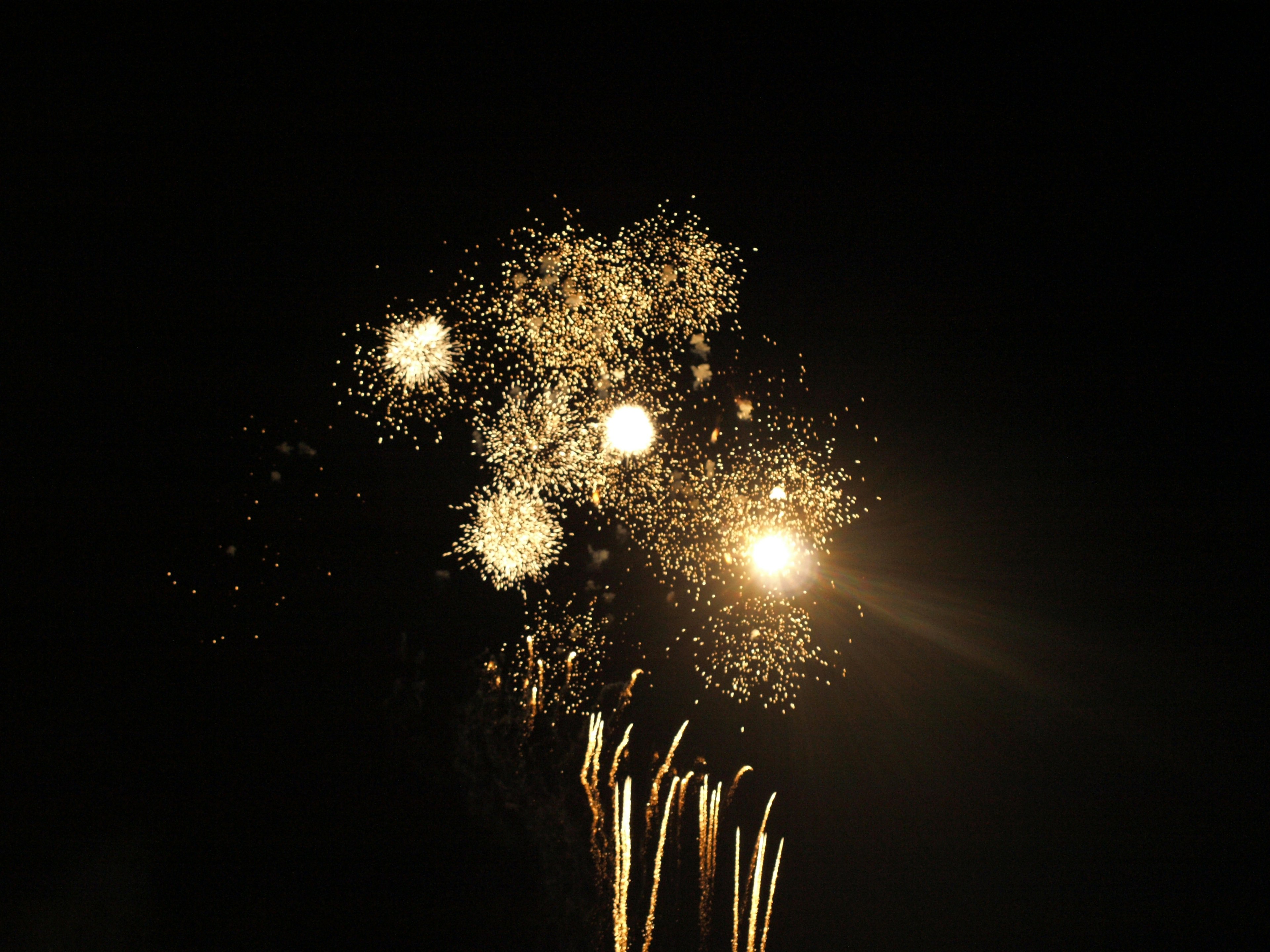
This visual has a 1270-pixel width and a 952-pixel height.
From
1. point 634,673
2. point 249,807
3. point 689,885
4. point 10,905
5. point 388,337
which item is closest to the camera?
point 388,337

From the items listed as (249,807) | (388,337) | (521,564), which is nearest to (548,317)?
(388,337)

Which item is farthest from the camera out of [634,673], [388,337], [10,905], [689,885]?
[689,885]

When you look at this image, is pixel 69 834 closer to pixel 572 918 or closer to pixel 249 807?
pixel 249 807

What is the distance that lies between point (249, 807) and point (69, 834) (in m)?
2.40

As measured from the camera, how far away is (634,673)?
31.7ft

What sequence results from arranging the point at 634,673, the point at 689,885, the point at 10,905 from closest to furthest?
the point at 10,905
the point at 634,673
the point at 689,885

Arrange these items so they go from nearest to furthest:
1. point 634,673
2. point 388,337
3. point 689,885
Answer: point 388,337
point 634,673
point 689,885

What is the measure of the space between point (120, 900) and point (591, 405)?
9387 mm

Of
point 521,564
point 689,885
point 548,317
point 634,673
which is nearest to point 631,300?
point 548,317

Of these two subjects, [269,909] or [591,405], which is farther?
[269,909]

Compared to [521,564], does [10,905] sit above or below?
below

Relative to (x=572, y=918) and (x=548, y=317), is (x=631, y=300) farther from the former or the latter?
(x=572, y=918)

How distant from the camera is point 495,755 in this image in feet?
32.7

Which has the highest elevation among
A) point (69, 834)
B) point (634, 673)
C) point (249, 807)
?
point (634, 673)
